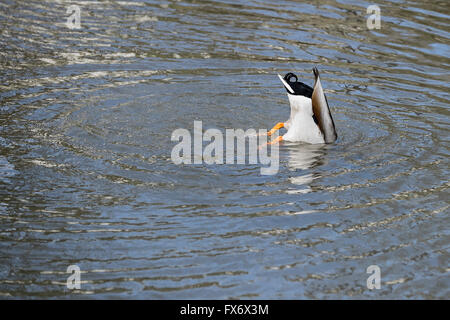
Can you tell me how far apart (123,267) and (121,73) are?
4742mm

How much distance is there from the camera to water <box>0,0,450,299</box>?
5.43m

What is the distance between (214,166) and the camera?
7.15m

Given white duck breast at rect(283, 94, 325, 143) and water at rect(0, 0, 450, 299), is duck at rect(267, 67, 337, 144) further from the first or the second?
water at rect(0, 0, 450, 299)

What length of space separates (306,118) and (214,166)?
1.30 meters

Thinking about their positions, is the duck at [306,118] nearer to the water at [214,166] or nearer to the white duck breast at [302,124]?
the white duck breast at [302,124]

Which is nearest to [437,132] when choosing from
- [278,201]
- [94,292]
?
→ [278,201]

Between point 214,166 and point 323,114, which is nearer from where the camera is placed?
point 214,166

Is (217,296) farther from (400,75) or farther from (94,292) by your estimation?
(400,75)

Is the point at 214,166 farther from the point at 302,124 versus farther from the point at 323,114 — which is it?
the point at 323,114

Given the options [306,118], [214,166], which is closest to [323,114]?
[306,118]
